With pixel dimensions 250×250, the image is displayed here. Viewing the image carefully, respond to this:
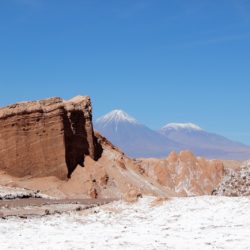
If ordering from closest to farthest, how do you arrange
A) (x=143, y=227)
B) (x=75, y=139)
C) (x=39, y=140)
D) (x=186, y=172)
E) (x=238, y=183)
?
(x=143, y=227)
(x=238, y=183)
(x=39, y=140)
(x=75, y=139)
(x=186, y=172)

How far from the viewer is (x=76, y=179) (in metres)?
61.6

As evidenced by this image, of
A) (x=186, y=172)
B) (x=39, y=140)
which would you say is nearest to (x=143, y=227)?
(x=39, y=140)

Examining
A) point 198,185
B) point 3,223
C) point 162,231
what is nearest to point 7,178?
point 3,223

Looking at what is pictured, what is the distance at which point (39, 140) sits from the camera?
6253 cm

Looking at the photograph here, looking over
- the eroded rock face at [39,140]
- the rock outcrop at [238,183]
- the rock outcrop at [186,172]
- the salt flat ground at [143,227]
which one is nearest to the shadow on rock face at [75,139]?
the eroded rock face at [39,140]

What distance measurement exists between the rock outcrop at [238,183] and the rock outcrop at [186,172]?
227 ft

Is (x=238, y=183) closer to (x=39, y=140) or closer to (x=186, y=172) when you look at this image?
(x=39, y=140)

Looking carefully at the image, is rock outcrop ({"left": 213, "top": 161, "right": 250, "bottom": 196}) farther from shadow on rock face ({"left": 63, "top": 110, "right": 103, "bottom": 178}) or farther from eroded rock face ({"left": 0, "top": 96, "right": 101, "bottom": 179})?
shadow on rock face ({"left": 63, "top": 110, "right": 103, "bottom": 178})

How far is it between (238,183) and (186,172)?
244ft

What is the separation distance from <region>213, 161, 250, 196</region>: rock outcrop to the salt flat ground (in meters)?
1.61

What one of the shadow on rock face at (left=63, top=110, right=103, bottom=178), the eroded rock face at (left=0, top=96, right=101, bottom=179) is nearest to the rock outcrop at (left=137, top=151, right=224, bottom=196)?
the shadow on rock face at (left=63, top=110, right=103, bottom=178)

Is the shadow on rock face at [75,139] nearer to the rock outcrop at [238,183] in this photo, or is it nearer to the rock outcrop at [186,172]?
the rock outcrop at [186,172]

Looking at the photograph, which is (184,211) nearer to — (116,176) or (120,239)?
(120,239)

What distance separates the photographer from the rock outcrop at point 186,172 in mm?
99062
